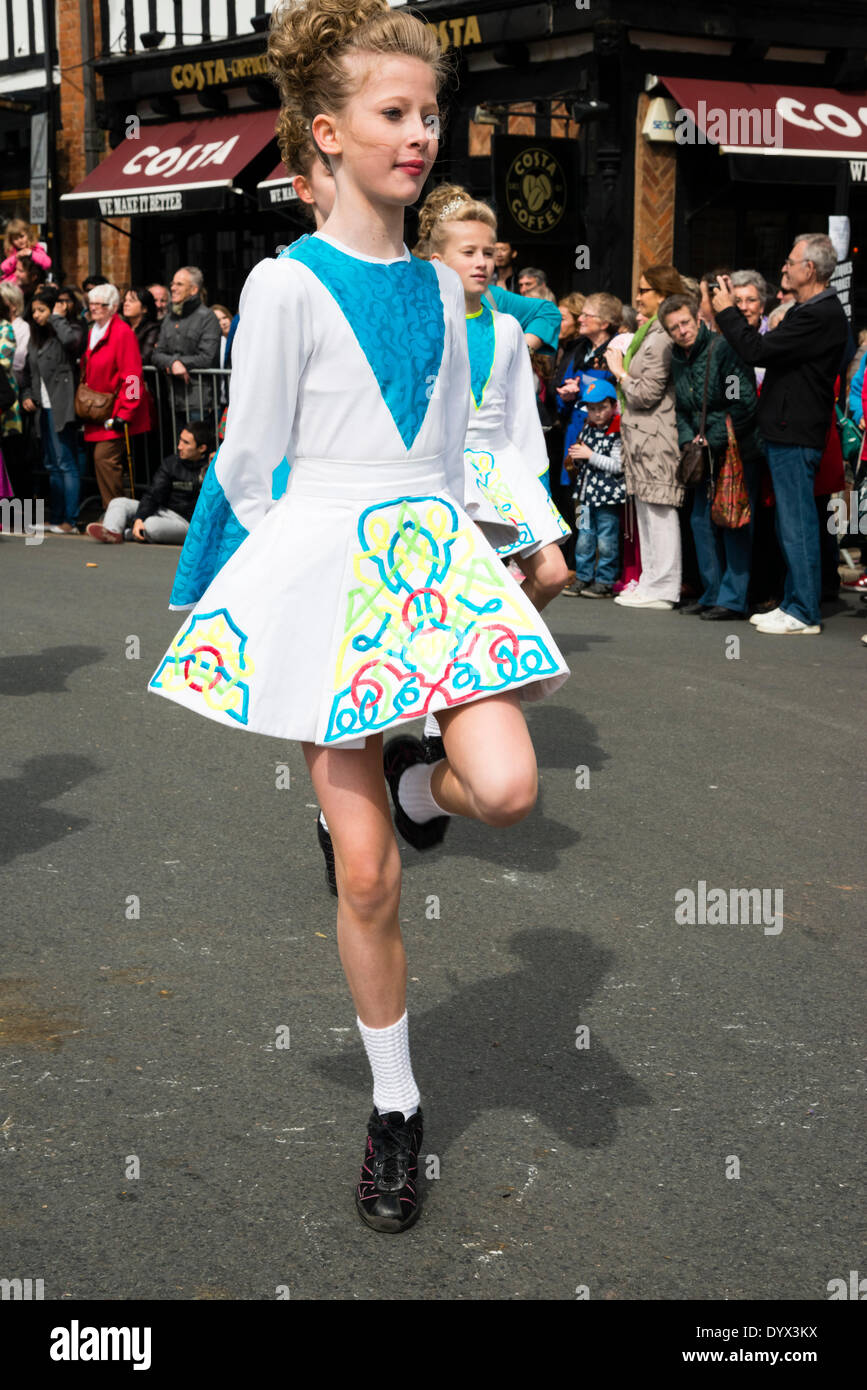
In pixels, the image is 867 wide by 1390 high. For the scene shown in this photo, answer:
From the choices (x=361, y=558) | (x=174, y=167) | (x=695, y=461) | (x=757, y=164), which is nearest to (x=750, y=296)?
(x=695, y=461)

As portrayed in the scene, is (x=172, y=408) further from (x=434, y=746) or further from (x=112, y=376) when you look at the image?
(x=434, y=746)

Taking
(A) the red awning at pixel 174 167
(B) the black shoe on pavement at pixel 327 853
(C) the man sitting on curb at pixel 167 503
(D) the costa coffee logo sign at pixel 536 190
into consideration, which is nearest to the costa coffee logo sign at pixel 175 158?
(A) the red awning at pixel 174 167

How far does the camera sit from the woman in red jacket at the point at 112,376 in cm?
1406

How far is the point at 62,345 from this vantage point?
47.5 feet

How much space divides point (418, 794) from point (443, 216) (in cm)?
255

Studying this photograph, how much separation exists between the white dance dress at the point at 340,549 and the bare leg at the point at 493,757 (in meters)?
0.06

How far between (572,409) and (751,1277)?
30.1 ft

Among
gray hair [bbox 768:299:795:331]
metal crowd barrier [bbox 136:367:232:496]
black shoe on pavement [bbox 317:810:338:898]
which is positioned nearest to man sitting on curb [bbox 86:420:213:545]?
metal crowd barrier [bbox 136:367:232:496]

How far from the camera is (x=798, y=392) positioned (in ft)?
31.6

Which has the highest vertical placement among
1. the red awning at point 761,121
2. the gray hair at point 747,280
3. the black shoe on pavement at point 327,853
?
the red awning at point 761,121

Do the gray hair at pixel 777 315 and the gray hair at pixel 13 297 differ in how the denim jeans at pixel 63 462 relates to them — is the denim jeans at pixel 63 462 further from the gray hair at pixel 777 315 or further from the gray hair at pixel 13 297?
the gray hair at pixel 777 315

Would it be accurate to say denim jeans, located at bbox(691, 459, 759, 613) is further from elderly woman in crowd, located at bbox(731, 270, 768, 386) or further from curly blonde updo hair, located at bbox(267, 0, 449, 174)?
curly blonde updo hair, located at bbox(267, 0, 449, 174)

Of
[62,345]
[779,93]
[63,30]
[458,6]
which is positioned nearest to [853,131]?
[779,93]

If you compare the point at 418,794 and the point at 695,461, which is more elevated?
the point at 695,461
